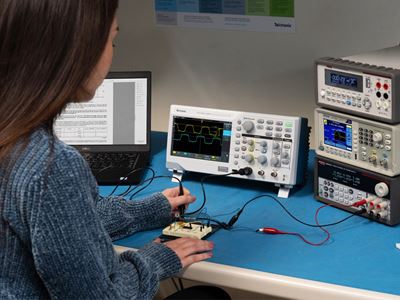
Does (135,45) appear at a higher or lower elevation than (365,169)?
higher

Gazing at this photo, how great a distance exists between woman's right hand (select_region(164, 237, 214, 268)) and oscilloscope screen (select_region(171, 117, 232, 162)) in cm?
42

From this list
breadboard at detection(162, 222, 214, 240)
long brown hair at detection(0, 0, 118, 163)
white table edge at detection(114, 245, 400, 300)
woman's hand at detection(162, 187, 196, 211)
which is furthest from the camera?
woman's hand at detection(162, 187, 196, 211)

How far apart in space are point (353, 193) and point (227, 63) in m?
0.80

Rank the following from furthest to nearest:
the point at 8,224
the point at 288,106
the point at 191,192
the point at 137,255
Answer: the point at 288,106
the point at 191,192
the point at 137,255
the point at 8,224

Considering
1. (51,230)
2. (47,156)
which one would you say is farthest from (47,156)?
(51,230)

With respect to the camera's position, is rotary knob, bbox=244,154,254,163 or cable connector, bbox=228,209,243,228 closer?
cable connector, bbox=228,209,243,228

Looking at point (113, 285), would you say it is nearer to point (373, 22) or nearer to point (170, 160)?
point (170, 160)

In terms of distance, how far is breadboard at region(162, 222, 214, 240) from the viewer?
1.64 m

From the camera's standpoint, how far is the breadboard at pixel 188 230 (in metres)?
1.64

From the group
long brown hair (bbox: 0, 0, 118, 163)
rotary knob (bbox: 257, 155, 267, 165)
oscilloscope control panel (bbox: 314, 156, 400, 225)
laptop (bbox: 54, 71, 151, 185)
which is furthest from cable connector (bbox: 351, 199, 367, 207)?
long brown hair (bbox: 0, 0, 118, 163)

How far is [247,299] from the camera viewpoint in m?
2.47

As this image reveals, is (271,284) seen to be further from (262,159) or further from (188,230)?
(262,159)

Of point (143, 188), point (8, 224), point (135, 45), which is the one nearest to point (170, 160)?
point (143, 188)

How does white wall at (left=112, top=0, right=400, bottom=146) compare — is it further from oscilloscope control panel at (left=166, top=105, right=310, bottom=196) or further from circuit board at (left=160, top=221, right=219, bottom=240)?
circuit board at (left=160, top=221, right=219, bottom=240)
